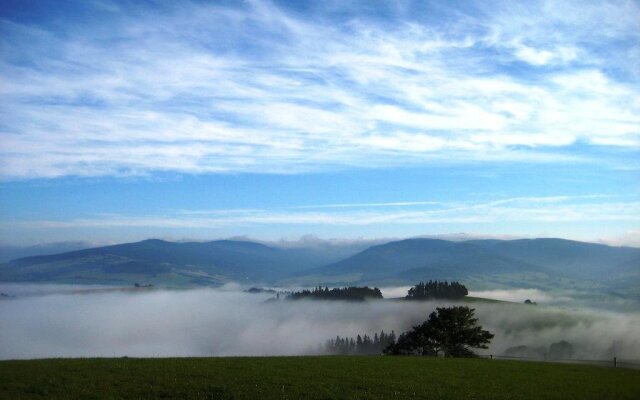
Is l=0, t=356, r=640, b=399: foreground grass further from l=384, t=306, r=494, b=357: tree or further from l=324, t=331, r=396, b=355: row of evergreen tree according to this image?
l=324, t=331, r=396, b=355: row of evergreen tree

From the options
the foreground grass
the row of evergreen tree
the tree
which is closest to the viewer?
the foreground grass

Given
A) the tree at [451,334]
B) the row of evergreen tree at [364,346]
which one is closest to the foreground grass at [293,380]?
the tree at [451,334]

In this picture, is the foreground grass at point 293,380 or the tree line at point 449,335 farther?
the tree line at point 449,335

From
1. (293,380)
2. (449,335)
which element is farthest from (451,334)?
(293,380)

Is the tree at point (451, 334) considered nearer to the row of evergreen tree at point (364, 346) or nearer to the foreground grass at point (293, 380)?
the foreground grass at point (293, 380)

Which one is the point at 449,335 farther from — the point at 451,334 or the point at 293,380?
the point at 293,380

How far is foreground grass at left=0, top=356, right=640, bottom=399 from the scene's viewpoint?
26.6m

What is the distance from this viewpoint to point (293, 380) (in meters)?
30.6

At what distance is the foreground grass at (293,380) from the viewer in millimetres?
→ 26594

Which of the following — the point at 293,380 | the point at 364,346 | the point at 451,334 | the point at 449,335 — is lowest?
the point at 364,346

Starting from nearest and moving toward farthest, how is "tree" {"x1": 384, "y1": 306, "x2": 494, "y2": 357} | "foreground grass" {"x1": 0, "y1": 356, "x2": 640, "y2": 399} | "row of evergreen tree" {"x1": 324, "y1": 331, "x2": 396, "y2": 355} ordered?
"foreground grass" {"x1": 0, "y1": 356, "x2": 640, "y2": 399}
"tree" {"x1": 384, "y1": 306, "x2": 494, "y2": 357}
"row of evergreen tree" {"x1": 324, "y1": 331, "x2": 396, "y2": 355}

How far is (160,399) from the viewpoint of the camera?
82.3 ft

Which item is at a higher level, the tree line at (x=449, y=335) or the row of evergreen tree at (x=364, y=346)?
the tree line at (x=449, y=335)

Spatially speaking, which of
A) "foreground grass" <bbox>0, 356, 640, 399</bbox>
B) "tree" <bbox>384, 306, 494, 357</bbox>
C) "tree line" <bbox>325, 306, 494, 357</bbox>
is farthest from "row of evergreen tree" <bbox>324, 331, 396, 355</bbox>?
"foreground grass" <bbox>0, 356, 640, 399</bbox>
